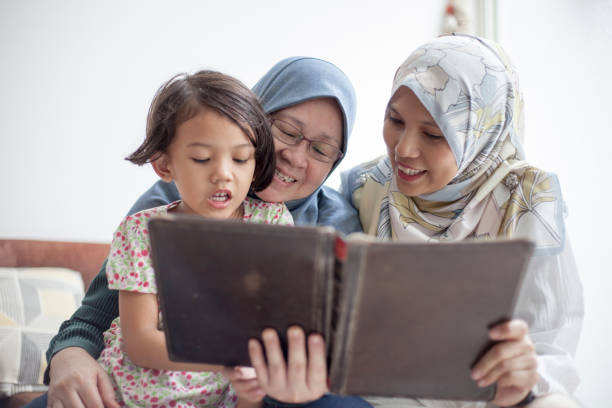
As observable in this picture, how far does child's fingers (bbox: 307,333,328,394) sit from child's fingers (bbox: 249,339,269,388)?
0.08 meters

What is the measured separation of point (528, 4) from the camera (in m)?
2.91

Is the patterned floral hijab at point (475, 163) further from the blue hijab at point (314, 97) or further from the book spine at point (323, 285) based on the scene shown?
the book spine at point (323, 285)

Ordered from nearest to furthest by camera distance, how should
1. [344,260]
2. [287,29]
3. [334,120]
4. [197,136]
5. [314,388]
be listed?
1. [344,260]
2. [314,388]
3. [197,136]
4. [334,120]
5. [287,29]

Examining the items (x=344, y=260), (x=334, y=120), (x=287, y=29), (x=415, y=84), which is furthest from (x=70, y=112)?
(x=344, y=260)

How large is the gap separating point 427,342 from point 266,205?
2.26ft

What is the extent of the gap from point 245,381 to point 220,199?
0.42 metres

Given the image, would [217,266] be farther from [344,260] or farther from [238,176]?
[238,176]

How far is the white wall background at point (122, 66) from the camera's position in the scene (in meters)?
2.91

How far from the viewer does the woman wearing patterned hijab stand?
4.21ft

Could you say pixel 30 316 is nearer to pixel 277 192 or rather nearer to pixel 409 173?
pixel 277 192

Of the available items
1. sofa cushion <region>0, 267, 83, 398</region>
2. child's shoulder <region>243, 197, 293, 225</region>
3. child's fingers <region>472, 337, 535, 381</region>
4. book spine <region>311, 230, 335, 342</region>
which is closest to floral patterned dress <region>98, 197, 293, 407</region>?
child's shoulder <region>243, 197, 293, 225</region>

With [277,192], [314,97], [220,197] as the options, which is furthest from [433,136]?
[220,197]

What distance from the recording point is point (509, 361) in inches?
34.2

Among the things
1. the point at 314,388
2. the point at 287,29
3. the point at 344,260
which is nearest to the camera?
the point at 344,260
